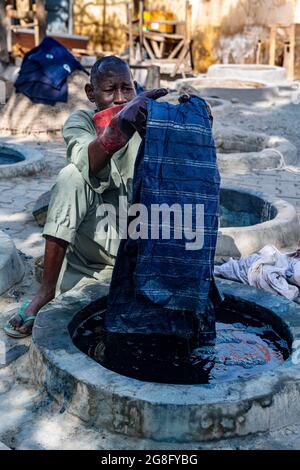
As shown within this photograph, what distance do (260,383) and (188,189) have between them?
2.55 ft

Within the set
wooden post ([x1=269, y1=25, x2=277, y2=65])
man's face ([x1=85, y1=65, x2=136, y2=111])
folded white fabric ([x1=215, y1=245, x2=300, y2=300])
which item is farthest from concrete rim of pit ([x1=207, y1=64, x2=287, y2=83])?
man's face ([x1=85, y1=65, x2=136, y2=111])

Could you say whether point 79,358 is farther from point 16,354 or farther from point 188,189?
point 188,189

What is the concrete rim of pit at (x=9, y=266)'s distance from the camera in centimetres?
373

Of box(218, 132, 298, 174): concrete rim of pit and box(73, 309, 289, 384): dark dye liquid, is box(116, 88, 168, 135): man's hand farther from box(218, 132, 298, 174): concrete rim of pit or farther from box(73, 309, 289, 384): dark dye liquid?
box(218, 132, 298, 174): concrete rim of pit

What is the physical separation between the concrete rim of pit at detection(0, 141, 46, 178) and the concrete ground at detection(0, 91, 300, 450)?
61 millimetres

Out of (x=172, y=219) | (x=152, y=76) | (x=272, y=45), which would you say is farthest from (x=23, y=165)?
(x=272, y=45)

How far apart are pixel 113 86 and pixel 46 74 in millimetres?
6006

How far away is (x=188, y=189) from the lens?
8.52 ft

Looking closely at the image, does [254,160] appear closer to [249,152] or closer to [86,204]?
[249,152]

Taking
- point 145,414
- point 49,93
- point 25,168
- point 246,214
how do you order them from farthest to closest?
point 49,93
point 25,168
point 246,214
point 145,414

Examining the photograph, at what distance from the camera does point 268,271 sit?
378cm

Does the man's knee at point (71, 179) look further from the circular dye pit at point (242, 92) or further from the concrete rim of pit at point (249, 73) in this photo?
the concrete rim of pit at point (249, 73)

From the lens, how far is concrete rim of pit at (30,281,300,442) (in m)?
2.32

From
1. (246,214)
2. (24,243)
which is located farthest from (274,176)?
(24,243)
